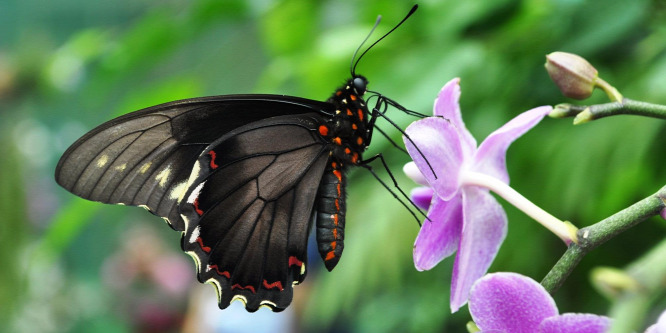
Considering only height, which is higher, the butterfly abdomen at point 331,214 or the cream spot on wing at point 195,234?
the cream spot on wing at point 195,234

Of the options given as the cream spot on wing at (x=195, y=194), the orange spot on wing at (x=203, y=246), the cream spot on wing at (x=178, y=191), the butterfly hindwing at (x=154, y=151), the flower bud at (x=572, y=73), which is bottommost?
the flower bud at (x=572, y=73)

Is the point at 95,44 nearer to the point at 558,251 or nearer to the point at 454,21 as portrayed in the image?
the point at 454,21

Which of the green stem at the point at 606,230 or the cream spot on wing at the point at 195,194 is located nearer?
the green stem at the point at 606,230

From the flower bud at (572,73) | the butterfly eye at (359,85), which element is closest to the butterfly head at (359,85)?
the butterfly eye at (359,85)

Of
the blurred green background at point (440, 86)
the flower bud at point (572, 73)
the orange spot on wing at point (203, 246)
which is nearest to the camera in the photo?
the flower bud at point (572, 73)

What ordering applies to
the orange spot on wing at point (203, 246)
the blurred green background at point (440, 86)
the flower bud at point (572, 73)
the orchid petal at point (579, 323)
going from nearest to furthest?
the orchid petal at point (579, 323)
the flower bud at point (572, 73)
the orange spot on wing at point (203, 246)
the blurred green background at point (440, 86)

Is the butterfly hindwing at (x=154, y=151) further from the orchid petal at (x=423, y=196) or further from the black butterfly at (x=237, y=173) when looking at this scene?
the orchid petal at (x=423, y=196)

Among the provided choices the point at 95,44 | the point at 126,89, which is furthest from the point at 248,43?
the point at 95,44

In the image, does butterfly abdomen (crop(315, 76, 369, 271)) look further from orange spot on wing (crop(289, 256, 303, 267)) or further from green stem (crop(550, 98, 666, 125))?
green stem (crop(550, 98, 666, 125))
